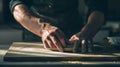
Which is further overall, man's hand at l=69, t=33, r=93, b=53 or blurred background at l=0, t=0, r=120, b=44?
blurred background at l=0, t=0, r=120, b=44

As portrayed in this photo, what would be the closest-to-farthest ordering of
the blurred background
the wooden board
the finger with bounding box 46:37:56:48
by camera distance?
the wooden board, the finger with bounding box 46:37:56:48, the blurred background

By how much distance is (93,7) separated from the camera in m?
1.79

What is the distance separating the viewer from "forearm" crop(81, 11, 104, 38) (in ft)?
5.48

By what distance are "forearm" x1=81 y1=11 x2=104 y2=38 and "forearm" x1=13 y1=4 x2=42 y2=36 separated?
186 millimetres

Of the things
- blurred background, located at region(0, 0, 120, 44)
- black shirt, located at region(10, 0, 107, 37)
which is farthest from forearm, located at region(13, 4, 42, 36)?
blurred background, located at region(0, 0, 120, 44)

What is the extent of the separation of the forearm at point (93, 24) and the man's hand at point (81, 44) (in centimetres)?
5

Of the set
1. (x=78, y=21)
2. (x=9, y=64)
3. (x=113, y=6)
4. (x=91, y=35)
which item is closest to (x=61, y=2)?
(x=78, y=21)

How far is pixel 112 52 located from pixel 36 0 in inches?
22.0

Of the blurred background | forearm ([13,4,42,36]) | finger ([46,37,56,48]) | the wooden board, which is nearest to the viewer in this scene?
the wooden board

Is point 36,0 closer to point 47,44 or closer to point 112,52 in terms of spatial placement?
point 47,44

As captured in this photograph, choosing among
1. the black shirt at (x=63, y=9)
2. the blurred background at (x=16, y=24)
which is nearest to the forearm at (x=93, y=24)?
the black shirt at (x=63, y=9)

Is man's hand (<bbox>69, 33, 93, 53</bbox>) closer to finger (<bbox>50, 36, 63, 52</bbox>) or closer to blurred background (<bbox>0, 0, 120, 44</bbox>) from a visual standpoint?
finger (<bbox>50, 36, 63, 52</bbox>)

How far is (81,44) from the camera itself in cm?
160

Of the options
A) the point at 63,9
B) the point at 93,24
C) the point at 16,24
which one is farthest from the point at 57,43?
the point at 16,24
